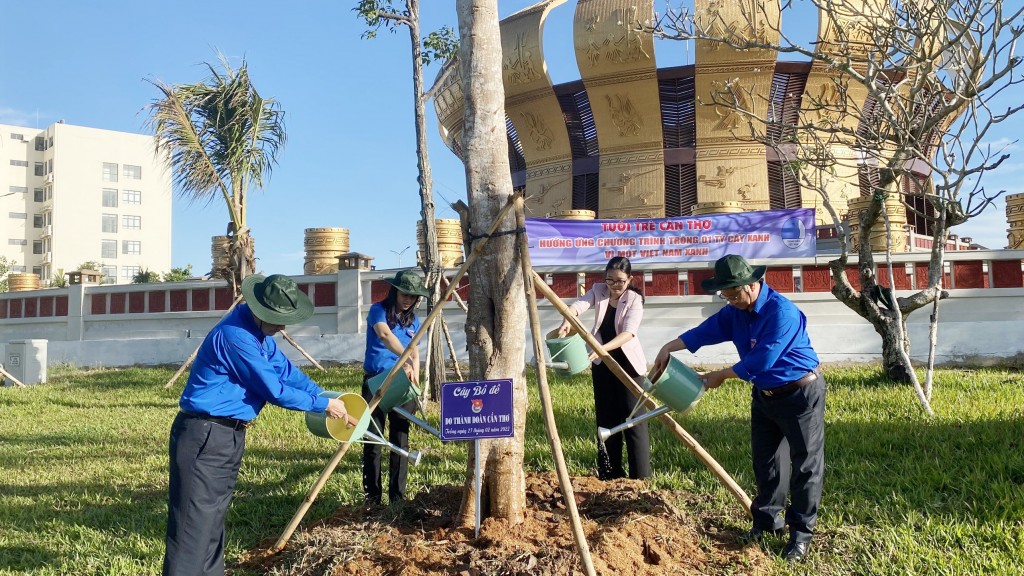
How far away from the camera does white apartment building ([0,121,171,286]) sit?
6544cm

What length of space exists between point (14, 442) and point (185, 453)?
6778 mm

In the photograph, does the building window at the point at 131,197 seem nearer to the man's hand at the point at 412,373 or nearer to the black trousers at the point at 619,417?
the man's hand at the point at 412,373

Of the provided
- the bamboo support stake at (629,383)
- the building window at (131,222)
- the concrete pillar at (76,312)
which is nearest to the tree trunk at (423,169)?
the bamboo support stake at (629,383)

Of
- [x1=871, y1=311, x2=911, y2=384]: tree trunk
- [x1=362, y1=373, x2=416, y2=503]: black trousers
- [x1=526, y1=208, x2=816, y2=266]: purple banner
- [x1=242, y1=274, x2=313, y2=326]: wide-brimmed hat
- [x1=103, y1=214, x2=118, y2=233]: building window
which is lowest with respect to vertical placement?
[x1=362, y1=373, x2=416, y2=503]: black trousers

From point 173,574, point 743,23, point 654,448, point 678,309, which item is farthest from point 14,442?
point 743,23

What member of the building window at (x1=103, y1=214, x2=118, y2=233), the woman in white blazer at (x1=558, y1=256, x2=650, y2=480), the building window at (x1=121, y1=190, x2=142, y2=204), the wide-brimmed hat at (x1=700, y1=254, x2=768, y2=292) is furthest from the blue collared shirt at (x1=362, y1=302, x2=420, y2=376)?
the building window at (x1=121, y1=190, x2=142, y2=204)

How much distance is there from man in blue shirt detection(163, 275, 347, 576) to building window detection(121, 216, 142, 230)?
7252 cm

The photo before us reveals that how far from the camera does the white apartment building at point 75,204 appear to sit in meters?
65.4

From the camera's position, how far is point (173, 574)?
12.3 ft

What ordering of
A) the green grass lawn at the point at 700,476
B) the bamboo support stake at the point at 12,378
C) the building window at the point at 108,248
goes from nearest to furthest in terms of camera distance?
1. the green grass lawn at the point at 700,476
2. the bamboo support stake at the point at 12,378
3. the building window at the point at 108,248

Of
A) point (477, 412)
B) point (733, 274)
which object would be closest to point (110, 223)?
point (477, 412)

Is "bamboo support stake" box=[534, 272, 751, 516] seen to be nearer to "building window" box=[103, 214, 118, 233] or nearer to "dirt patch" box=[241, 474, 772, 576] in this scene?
"dirt patch" box=[241, 474, 772, 576]

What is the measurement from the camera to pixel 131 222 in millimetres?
68688

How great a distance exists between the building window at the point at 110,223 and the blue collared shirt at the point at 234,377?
72.3m
